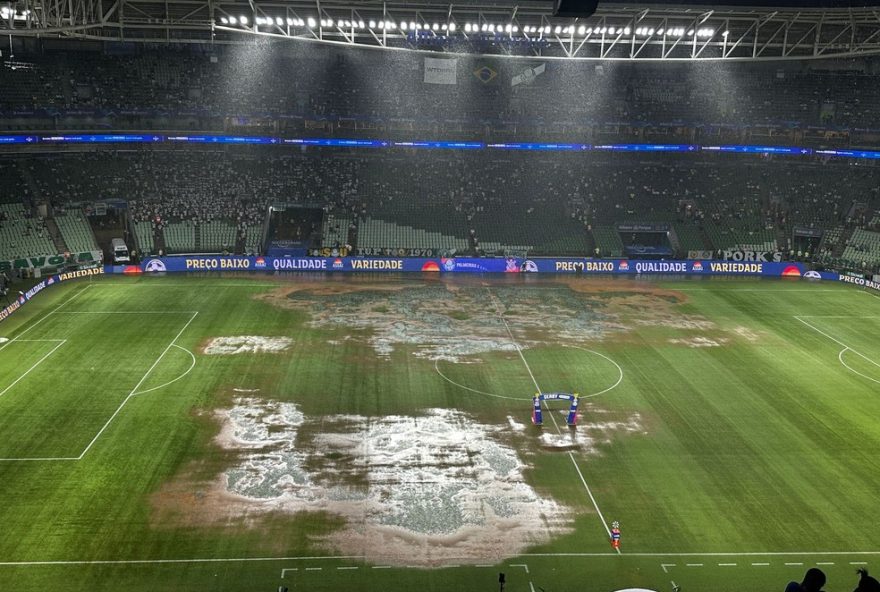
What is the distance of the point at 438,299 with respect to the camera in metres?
51.0

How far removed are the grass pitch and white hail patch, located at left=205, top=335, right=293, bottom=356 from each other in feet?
1.69

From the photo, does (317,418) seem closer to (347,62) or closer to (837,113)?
(347,62)

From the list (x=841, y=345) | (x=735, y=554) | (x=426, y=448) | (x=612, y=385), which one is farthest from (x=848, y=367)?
(x=426, y=448)

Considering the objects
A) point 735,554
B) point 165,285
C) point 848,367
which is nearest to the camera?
point 735,554

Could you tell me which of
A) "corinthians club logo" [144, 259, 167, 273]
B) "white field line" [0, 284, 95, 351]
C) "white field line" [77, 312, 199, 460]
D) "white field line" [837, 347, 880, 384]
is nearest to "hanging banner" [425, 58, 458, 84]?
"corinthians club logo" [144, 259, 167, 273]

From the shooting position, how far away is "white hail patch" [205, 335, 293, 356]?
1569 inches

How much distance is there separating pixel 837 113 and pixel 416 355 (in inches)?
2080

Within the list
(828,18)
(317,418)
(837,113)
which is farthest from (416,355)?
(837,113)

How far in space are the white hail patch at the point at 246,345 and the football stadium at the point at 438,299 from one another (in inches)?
9.9

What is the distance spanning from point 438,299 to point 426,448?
2251 cm

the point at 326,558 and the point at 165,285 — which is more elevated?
the point at 165,285

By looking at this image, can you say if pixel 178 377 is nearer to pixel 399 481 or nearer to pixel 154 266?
pixel 399 481

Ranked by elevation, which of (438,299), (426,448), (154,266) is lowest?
(426,448)

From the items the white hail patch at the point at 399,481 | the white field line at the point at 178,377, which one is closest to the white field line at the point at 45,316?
the white field line at the point at 178,377
